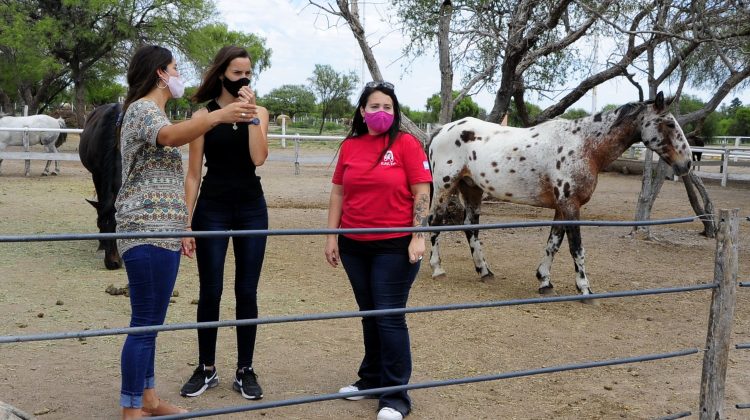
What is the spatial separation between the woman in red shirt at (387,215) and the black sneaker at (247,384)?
0.68 m

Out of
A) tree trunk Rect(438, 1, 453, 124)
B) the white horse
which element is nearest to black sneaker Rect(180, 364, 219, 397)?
tree trunk Rect(438, 1, 453, 124)

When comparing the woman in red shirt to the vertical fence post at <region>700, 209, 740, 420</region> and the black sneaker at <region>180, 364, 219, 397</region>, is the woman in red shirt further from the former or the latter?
the vertical fence post at <region>700, 209, 740, 420</region>

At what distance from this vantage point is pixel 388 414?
145 inches

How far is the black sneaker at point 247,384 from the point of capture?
12.8ft

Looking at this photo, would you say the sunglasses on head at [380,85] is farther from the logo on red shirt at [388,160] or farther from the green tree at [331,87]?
the green tree at [331,87]

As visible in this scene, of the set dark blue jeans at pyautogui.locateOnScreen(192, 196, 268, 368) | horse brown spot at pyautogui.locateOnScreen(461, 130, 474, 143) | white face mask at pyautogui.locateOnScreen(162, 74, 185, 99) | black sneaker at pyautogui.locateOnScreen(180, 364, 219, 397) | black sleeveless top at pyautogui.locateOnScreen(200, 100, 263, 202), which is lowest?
black sneaker at pyautogui.locateOnScreen(180, 364, 219, 397)

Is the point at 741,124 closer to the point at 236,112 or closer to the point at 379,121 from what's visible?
Answer: the point at 379,121

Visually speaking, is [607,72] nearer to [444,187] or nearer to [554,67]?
[554,67]

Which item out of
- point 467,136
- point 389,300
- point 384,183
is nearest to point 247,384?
point 389,300

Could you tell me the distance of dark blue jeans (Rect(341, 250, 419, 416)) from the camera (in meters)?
3.68

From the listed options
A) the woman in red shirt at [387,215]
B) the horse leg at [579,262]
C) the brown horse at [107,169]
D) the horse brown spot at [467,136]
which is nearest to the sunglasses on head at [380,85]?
the woman in red shirt at [387,215]

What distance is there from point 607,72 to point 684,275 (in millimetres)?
3501

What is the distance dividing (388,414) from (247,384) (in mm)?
820

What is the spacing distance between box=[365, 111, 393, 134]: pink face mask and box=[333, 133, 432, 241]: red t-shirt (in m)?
0.08
